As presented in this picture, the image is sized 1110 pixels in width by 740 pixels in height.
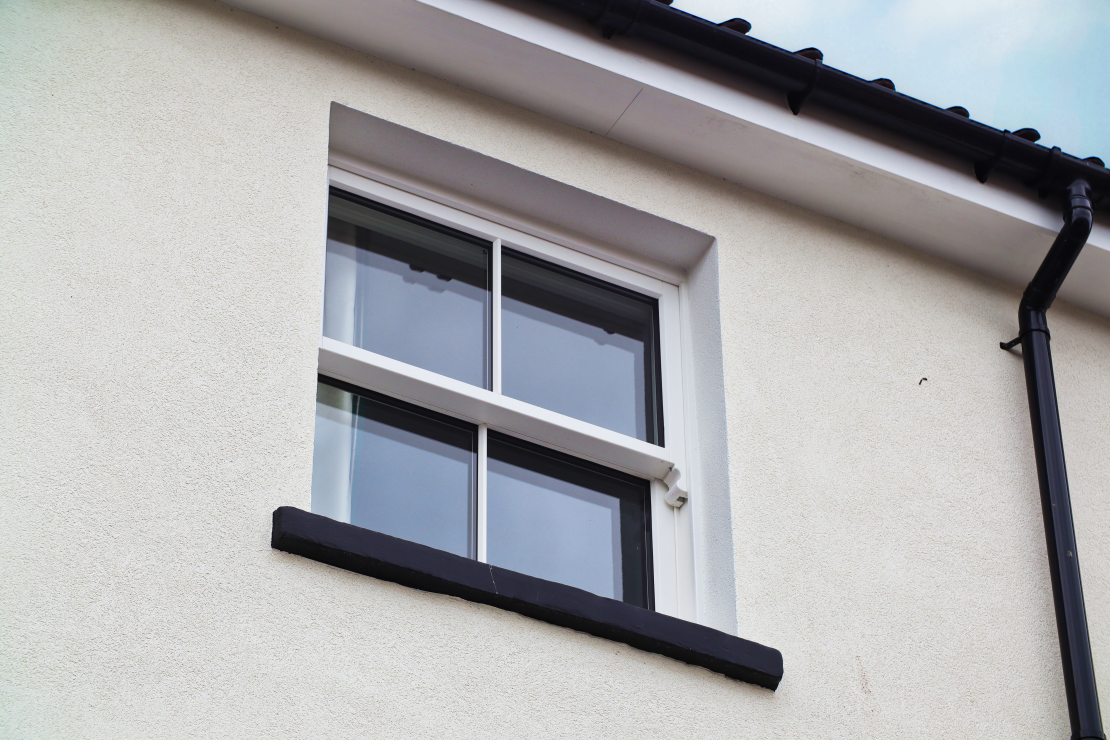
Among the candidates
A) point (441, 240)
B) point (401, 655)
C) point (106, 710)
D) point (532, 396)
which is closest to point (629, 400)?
point (532, 396)

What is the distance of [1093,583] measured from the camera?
172 inches

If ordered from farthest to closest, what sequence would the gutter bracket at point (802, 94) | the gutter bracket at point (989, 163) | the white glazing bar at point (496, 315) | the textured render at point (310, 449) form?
the gutter bracket at point (989, 163)
the gutter bracket at point (802, 94)
the white glazing bar at point (496, 315)
the textured render at point (310, 449)

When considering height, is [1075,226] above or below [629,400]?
above

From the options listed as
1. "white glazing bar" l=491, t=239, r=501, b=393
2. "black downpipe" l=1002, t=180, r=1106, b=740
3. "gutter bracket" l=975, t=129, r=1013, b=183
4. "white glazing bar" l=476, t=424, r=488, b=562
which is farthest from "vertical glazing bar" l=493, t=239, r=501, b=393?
"black downpipe" l=1002, t=180, r=1106, b=740

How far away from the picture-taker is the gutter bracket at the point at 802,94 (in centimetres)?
452

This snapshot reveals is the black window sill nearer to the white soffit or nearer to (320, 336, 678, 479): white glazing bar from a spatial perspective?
(320, 336, 678, 479): white glazing bar

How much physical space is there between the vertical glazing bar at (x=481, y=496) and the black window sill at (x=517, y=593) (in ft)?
1.08

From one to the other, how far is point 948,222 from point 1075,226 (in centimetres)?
44

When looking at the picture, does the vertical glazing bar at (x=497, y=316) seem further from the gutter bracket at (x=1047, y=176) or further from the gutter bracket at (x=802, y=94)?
the gutter bracket at (x=1047, y=176)

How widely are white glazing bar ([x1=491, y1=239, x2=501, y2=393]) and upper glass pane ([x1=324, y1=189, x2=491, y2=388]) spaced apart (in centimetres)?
4

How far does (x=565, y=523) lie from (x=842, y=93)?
1839 mm

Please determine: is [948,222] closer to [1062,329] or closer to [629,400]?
[1062,329]

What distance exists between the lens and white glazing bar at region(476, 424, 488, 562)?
3766 millimetres

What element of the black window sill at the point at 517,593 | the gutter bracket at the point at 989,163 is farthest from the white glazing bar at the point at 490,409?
the gutter bracket at the point at 989,163
